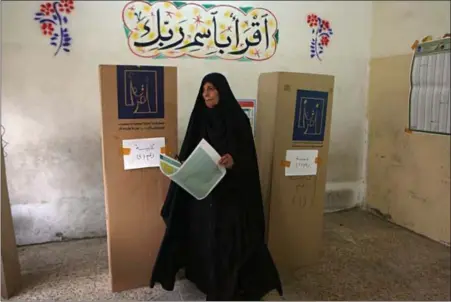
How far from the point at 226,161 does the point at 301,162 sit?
2.41ft

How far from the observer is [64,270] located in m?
2.60

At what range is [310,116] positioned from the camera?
2498mm

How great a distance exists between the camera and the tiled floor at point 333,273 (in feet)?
7.61

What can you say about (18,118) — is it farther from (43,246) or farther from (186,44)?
(186,44)

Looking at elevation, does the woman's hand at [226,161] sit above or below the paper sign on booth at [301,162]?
above

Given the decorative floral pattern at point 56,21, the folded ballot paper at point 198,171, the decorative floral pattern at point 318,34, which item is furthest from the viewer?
the decorative floral pattern at point 318,34

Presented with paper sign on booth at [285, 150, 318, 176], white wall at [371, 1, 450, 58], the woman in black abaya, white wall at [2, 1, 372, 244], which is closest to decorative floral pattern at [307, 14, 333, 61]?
white wall at [2, 1, 372, 244]

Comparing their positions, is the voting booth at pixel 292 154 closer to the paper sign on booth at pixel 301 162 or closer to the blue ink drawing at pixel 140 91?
the paper sign on booth at pixel 301 162

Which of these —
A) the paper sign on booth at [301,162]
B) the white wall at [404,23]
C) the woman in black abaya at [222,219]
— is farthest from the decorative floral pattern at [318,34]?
the woman in black abaya at [222,219]

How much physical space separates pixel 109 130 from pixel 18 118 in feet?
3.90

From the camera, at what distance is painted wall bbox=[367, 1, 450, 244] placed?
3.10 metres

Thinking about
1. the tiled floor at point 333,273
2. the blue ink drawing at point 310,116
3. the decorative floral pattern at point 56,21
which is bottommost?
the tiled floor at point 333,273

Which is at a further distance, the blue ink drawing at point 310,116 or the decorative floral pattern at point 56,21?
the decorative floral pattern at point 56,21

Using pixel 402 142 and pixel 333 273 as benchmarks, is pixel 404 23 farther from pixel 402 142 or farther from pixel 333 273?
pixel 333 273
